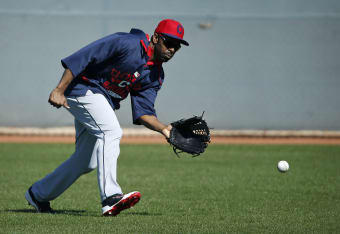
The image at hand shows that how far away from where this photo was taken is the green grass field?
4.97 metres

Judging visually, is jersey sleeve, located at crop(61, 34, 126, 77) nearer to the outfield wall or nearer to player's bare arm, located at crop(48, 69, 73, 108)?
player's bare arm, located at crop(48, 69, 73, 108)

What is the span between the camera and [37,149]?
1292 cm

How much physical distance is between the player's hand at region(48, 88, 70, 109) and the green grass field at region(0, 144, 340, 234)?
0.93 m

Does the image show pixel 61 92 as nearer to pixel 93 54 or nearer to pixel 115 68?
pixel 93 54

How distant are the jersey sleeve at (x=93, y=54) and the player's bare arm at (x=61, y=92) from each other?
0.17 ft

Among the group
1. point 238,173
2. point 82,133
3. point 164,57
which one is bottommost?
point 238,173

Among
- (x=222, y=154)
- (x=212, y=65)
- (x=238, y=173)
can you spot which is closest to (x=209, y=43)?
(x=212, y=65)

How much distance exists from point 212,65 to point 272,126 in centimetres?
217

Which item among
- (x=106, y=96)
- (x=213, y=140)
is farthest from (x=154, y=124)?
(x=213, y=140)

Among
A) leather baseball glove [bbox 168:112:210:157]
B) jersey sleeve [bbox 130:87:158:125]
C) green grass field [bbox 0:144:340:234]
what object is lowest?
green grass field [bbox 0:144:340:234]

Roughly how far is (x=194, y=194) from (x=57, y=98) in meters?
2.59

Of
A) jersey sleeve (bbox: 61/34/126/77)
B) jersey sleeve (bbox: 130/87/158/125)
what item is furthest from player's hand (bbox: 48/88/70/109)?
jersey sleeve (bbox: 130/87/158/125)

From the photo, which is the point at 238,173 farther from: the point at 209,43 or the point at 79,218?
the point at 209,43

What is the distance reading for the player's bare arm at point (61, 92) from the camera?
5023 millimetres
